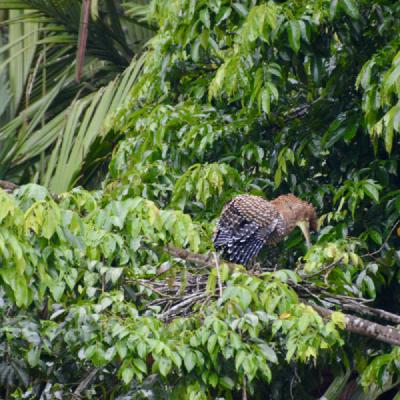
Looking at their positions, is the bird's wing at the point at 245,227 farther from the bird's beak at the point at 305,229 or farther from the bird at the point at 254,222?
the bird's beak at the point at 305,229

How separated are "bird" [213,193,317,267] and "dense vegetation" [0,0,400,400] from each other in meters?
0.09

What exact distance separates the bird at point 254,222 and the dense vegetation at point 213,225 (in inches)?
3.5

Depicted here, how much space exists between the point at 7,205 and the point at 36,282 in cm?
50

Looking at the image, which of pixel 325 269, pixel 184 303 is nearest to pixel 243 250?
pixel 325 269

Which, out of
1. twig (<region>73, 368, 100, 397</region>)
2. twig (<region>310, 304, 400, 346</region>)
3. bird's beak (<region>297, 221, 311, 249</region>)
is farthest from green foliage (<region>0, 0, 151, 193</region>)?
twig (<region>310, 304, 400, 346</region>)

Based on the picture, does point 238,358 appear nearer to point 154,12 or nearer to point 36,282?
point 36,282

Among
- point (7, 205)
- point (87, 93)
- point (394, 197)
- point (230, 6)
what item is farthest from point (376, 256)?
point (87, 93)

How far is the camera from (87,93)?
9.64 metres

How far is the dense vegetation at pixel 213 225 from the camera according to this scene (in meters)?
4.35

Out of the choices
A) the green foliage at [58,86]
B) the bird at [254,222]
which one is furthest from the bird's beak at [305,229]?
the green foliage at [58,86]

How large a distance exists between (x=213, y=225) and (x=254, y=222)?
1.53 ft

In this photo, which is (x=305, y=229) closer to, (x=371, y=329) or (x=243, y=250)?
(x=243, y=250)

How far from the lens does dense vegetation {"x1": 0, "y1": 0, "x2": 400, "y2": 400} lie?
4.35 m

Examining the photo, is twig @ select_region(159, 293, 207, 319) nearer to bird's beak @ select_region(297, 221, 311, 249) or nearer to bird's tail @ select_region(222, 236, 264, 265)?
bird's tail @ select_region(222, 236, 264, 265)
